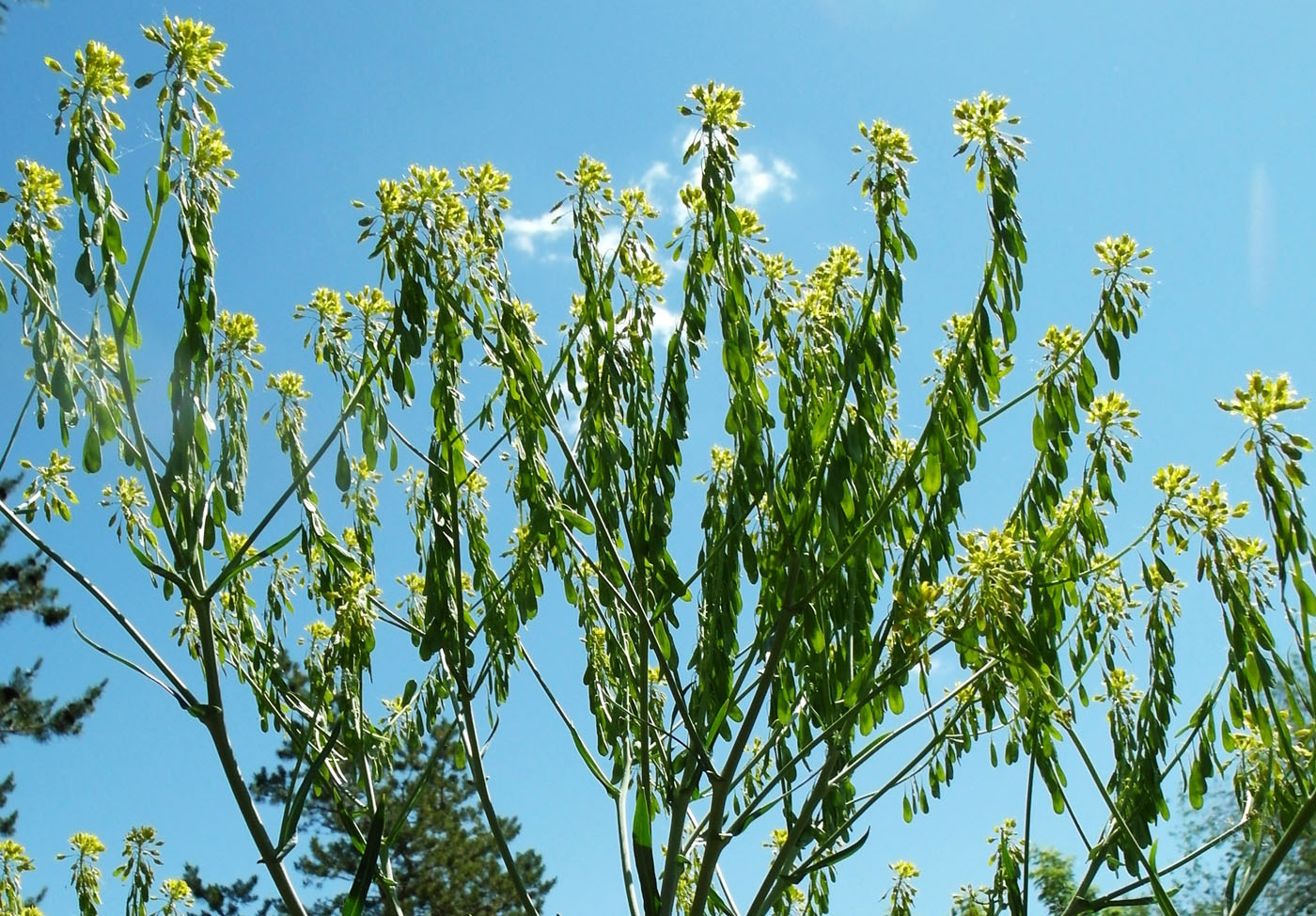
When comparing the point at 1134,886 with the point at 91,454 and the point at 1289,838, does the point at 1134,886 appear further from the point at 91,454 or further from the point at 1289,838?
the point at 91,454

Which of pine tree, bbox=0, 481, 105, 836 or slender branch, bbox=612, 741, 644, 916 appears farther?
pine tree, bbox=0, 481, 105, 836

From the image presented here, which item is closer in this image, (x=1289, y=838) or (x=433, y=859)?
(x=1289, y=838)

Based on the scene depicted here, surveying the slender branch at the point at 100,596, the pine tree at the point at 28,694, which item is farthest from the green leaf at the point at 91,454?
the pine tree at the point at 28,694

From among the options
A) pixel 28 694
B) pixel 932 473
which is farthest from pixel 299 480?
pixel 28 694

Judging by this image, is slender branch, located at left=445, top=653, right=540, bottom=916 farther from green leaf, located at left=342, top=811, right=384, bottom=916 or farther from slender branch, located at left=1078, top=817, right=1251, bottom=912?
slender branch, located at left=1078, top=817, right=1251, bottom=912

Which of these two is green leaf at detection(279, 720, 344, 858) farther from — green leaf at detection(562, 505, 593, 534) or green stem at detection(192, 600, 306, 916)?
green leaf at detection(562, 505, 593, 534)

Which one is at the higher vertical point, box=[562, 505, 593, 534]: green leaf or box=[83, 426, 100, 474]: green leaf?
box=[83, 426, 100, 474]: green leaf

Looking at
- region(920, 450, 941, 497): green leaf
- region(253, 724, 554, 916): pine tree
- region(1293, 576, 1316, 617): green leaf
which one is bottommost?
region(1293, 576, 1316, 617): green leaf

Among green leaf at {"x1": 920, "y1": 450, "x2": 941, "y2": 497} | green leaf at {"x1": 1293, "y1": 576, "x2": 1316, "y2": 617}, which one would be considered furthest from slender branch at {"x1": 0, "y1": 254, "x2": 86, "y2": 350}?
green leaf at {"x1": 1293, "y1": 576, "x2": 1316, "y2": 617}

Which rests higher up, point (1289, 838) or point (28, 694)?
point (28, 694)

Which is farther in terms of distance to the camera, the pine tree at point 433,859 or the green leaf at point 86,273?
the pine tree at point 433,859

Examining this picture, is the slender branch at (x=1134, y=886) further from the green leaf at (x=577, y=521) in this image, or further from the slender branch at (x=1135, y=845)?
the green leaf at (x=577, y=521)

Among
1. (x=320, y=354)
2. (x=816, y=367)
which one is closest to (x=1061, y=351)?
(x=816, y=367)

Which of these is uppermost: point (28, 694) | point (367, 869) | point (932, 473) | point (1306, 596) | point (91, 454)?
point (28, 694)
